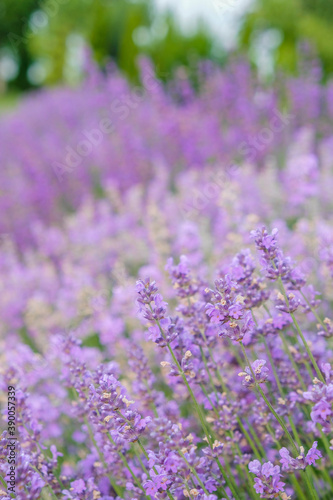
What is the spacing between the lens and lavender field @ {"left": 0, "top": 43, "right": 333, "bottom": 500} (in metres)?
1.40

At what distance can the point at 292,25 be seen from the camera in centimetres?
979

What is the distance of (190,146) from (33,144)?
2355 millimetres

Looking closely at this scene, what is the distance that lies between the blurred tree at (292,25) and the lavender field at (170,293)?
113 inches

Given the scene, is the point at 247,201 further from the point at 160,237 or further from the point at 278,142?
the point at 278,142

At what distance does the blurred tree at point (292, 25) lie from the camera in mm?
9000

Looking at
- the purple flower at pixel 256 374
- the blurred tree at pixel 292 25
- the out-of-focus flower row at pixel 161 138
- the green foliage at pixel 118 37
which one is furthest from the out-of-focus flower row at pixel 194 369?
the blurred tree at pixel 292 25

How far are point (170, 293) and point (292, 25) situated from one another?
810 cm

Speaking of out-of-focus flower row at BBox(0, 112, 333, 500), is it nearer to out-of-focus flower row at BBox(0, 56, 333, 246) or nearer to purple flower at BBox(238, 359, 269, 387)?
purple flower at BBox(238, 359, 269, 387)

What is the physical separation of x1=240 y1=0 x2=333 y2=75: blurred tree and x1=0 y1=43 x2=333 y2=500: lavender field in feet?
9.38

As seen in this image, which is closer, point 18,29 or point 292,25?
point 292,25

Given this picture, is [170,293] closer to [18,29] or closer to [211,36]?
[211,36]

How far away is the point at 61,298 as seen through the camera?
3555mm

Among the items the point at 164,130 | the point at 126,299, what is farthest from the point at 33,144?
the point at 126,299

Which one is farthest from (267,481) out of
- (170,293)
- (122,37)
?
(122,37)
